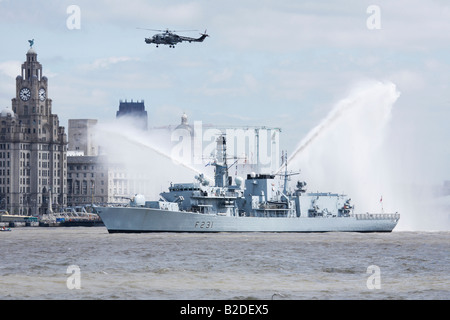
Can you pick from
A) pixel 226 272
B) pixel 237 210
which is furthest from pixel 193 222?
pixel 226 272

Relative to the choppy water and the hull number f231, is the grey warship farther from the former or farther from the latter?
the choppy water

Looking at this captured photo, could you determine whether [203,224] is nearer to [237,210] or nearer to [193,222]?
[193,222]

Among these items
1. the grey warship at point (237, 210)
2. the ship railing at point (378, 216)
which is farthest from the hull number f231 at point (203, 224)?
the ship railing at point (378, 216)

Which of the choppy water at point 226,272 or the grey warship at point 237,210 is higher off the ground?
the grey warship at point 237,210

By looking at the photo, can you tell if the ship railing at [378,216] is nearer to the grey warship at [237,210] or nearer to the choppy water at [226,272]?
the grey warship at [237,210]

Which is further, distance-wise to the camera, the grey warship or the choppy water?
Answer: the grey warship

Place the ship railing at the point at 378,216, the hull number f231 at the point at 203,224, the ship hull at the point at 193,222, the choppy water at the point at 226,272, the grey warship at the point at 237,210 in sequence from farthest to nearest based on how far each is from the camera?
the ship railing at the point at 378,216
the hull number f231 at the point at 203,224
the grey warship at the point at 237,210
the ship hull at the point at 193,222
the choppy water at the point at 226,272

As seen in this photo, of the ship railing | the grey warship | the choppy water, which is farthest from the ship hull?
the choppy water
